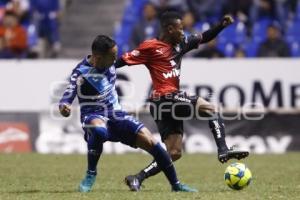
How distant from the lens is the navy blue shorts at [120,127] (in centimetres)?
1106

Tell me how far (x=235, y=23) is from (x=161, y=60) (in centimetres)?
1178

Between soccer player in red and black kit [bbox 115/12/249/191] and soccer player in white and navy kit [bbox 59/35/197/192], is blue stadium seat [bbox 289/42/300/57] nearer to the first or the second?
soccer player in red and black kit [bbox 115/12/249/191]

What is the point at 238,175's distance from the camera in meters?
11.4

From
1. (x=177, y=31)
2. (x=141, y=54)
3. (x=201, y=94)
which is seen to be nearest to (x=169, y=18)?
(x=177, y=31)

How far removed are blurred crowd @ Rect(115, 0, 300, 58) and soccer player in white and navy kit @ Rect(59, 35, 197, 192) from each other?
1122cm

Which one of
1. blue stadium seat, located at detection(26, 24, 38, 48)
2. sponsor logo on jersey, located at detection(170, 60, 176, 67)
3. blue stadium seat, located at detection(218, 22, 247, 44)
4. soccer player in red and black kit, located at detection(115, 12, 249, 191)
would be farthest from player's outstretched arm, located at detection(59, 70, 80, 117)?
blue stadium seat, located at detection(26, 24, 38, 48)

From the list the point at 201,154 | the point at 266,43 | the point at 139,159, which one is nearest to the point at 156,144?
the point at 139,159

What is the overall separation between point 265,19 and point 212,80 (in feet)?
13.2

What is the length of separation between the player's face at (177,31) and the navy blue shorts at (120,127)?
1.61 m

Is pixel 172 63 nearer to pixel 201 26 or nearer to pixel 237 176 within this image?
pixel 237 176

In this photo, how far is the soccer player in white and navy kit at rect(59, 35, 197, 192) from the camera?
11.0 m

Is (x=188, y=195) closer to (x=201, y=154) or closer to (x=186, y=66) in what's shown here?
(x=201, y=154)

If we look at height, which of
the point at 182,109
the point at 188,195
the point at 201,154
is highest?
the point at 182,109

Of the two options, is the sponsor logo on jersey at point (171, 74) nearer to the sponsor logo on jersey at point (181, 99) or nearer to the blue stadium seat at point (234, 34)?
the sponsor logo on jersey at point (181, 99)
